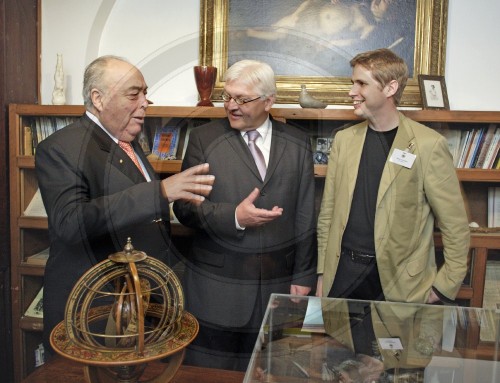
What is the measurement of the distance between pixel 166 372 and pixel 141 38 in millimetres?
1595

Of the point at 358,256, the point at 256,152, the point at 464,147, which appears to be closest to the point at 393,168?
the point at 358,256

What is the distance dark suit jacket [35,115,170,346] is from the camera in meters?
1.37

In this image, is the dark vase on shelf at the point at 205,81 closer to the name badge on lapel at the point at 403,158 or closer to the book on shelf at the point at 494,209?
the name badge on lapel at the point at 403,158

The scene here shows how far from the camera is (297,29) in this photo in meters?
2.22

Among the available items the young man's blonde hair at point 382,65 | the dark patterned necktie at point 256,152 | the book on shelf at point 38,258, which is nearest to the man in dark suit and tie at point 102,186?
the dark patterned necktie at point 256,152

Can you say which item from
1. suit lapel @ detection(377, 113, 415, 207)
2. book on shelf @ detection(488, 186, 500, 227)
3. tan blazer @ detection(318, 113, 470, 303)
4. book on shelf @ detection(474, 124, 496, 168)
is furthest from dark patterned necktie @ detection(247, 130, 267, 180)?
book on shelf @ detection(488, 186, 500, 227)

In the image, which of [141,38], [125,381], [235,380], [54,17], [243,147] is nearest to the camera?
[125,381]

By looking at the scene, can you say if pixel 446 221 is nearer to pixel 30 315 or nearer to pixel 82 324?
pixel 82 324

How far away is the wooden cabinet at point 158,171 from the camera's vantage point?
2084 millimetres

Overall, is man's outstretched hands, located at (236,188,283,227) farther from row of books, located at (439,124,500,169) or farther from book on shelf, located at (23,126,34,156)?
book on shelf, located at (23,126,34,156)

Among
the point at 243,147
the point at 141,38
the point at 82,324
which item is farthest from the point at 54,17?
the point at 82,324

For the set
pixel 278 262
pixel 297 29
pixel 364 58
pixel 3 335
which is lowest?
pixel 3 335

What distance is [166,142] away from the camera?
216 cm

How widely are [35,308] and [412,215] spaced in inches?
68.9
